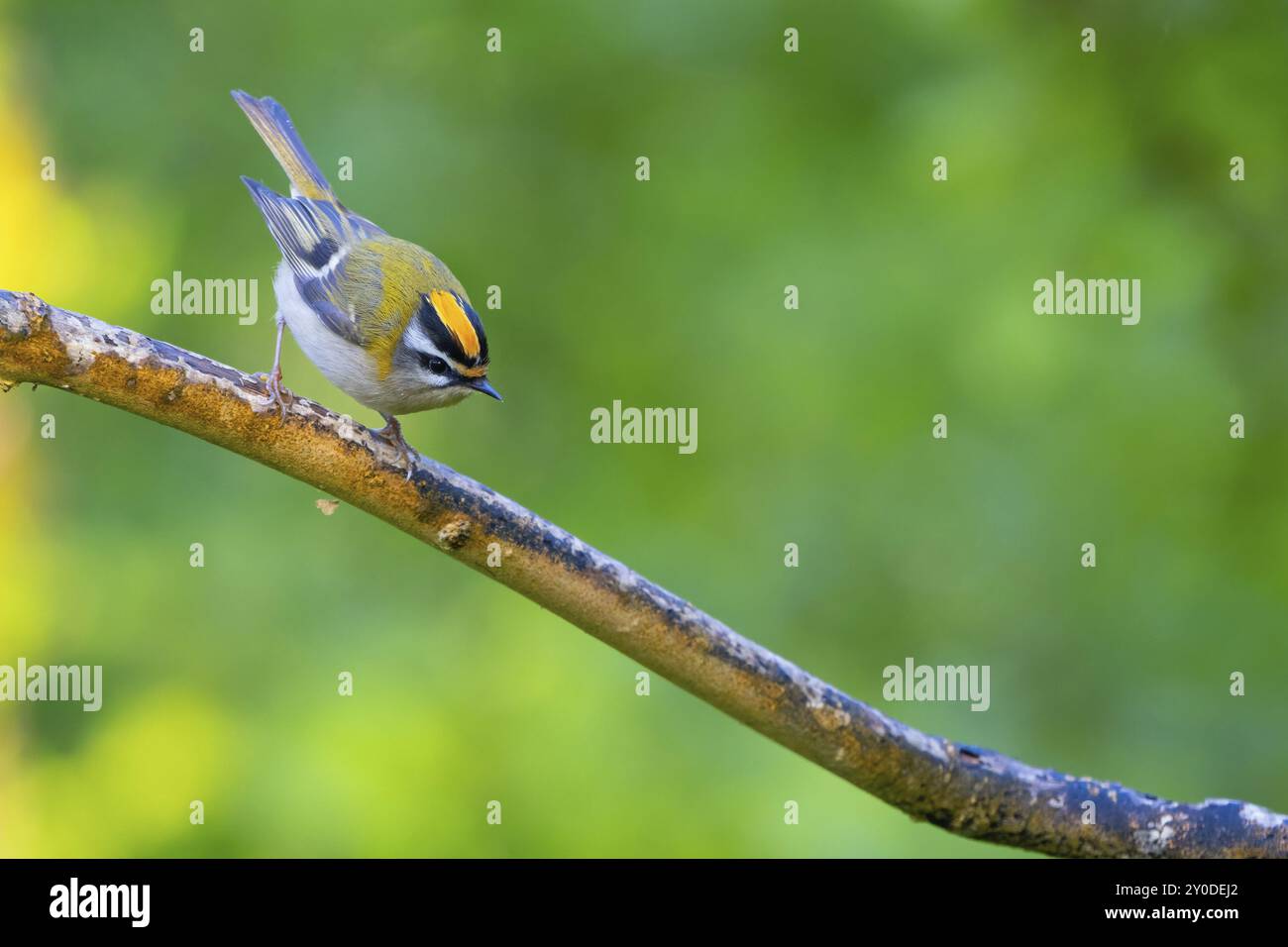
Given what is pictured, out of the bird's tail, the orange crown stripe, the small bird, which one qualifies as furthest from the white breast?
the bird's tail

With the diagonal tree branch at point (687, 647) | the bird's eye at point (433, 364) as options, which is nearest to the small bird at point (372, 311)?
the bird's eye at point (433, 364)

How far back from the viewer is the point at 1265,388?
5617 mm

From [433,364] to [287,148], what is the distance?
1.69m

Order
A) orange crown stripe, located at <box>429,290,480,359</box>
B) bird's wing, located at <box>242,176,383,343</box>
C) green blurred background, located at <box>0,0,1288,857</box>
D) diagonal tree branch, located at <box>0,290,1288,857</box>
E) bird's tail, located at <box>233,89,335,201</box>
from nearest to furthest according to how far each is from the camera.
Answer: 1. diagonal tree branch, located at <box>0,290,1288,857</box>
2. orange crown stripe, located at <box>429,290,480,359</box>
3. bird's wing, located at <box>242,176,383,343</box>
4. bird's tail, located at <box>233,89,335,201</box>
5. green blurred background, located at <box>0,0,1288,857</box>

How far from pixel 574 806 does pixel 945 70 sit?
12.3 feet

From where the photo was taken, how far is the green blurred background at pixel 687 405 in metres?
5.61

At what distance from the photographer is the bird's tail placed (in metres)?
5.40

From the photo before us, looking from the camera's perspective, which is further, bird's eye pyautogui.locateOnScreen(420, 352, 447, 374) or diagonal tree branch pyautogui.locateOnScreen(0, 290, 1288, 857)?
bird's eye pyautogui.locateOnScreen(420, 352, 447, 374)

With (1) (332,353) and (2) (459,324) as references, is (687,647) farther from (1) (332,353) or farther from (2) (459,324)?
(1) (332,353)

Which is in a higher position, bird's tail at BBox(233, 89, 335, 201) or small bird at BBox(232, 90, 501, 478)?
bird's tail at BBox(233, 89, 335, 201)

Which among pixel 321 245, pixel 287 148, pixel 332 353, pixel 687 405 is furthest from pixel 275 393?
pixel 687 405

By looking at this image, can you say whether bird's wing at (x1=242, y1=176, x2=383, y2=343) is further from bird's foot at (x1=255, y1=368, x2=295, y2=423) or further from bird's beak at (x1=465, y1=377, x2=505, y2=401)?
bird's foot at (x1=255, y1=368, x2=295, y2=423)

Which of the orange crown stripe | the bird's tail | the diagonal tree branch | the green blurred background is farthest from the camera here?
the green blurred background

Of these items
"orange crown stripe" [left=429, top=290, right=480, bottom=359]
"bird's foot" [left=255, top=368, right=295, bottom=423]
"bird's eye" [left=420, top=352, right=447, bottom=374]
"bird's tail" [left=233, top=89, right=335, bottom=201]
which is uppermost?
"bird's tail" [left=233, top=89, right=335, bottom=201]
